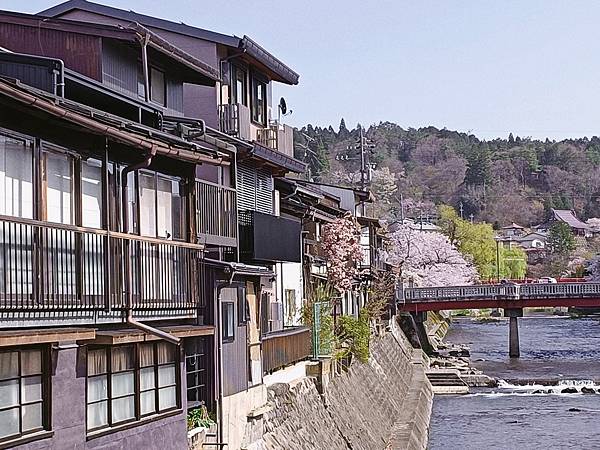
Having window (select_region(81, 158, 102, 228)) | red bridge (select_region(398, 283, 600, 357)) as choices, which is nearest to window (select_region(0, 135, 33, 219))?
window (select_region(81, 158, 102, 228))

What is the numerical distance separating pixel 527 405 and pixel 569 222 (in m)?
117

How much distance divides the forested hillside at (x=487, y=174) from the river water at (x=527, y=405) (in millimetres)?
75744

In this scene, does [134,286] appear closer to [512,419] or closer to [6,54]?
[6,54]

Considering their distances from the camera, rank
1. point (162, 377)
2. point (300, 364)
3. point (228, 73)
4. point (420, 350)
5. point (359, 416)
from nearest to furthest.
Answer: point (162, 377) → point (228, 73) → point (300, 364) → point (359, 416) → point (420, 350)

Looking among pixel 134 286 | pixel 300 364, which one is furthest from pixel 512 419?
pixel 134 286

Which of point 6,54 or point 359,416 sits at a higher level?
point 6,54

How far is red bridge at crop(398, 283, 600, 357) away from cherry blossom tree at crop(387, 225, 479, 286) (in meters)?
14.3

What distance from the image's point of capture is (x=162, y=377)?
13016mm

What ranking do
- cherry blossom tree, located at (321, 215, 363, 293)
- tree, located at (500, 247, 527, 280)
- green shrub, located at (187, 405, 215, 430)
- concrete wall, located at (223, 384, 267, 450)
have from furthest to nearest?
tree, located at (500, 247, 527, 280), cherry blossom tree, located at (321, 215, 363, 293), concrete wall, located at (223, 384, 267, 450), green shrub, located at (187, 405, 215, 430)

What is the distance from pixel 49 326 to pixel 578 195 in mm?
166180

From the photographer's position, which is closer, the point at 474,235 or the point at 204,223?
the point at 204,223

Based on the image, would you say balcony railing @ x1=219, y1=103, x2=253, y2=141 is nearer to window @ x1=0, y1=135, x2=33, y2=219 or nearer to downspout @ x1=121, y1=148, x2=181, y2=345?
downspout @ x1=121, y1=148, x2=181, y2=345

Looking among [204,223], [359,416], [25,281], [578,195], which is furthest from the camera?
[578,195]

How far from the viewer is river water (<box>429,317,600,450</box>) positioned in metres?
33.6
